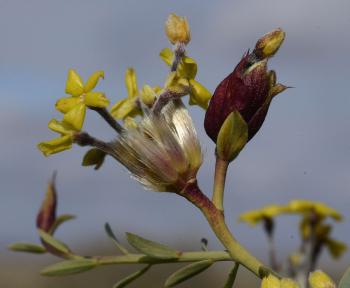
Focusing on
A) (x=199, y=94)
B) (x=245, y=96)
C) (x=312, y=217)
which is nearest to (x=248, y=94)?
(x=245, y=96)

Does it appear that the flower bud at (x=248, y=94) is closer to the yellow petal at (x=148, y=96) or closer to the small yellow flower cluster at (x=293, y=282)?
the yellow petal at (x=148, y=96)

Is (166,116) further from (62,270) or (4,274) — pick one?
(4,274)

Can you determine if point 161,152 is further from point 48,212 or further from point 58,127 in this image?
point 48,212

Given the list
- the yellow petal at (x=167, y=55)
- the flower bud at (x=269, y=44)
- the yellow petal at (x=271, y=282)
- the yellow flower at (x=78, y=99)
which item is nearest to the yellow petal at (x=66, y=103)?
the yellow flower at (x=78, y=99)

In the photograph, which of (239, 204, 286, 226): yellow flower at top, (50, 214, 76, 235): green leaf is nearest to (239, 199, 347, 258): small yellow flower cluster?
(239, 204, 286, 226): yellow flower at top

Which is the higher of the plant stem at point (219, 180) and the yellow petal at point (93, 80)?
the yellow petal at point (93, 80)

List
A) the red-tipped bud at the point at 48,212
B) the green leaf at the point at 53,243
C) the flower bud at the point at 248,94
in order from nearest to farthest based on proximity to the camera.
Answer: the flower bud at the point at 248,94
the green leaf at the point at 53,243
the red-tipped bud at the point at 48,212
